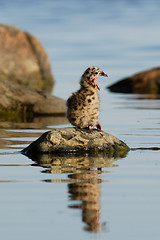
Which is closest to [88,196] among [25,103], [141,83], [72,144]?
[72,144]

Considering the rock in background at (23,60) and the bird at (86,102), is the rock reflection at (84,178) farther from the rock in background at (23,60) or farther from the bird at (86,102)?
the rock in background at (23,60)

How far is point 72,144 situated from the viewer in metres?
10.4

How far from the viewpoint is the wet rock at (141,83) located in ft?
119

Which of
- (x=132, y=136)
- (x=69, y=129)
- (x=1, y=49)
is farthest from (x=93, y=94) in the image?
(x=1, y=49)

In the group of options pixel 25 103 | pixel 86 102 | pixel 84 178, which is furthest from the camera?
pixel 25 103

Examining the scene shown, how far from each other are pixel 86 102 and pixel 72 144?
0.75 metres

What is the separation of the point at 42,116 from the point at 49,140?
8.87 metres

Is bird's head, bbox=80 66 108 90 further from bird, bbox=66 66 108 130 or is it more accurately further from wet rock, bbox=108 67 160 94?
wet rock, bbox=108 67 160 94

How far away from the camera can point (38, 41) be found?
147 ft

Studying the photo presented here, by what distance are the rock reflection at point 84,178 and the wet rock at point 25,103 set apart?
378 inches

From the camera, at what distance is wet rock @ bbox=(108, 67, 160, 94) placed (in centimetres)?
3625

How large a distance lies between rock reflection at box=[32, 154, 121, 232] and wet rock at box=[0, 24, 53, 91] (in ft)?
107

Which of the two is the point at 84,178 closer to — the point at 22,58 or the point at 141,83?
the point at 141,83

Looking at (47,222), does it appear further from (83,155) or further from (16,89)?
(16,89)
